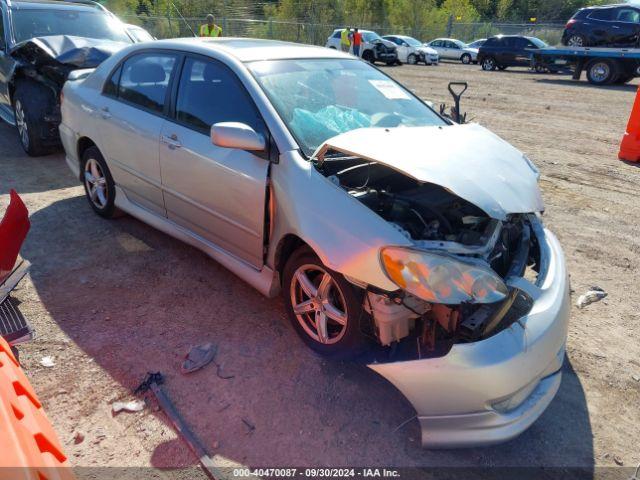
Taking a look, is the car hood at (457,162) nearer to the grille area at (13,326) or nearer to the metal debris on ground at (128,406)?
the metal debris on ground at (128,406)

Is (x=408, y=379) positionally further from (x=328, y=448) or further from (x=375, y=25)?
(x=375, y=25)

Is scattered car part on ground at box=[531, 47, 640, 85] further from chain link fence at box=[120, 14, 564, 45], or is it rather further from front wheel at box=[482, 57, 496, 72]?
chain link fence at box=[120, 14, 564, 45]

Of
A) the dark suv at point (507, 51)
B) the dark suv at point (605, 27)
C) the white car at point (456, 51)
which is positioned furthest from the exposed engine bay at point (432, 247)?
the white car at point (456, 51)

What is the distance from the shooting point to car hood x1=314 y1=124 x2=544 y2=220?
2400 mm

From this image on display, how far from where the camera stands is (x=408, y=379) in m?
2.18

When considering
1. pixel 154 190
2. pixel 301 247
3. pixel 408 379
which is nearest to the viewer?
pixel 408 379

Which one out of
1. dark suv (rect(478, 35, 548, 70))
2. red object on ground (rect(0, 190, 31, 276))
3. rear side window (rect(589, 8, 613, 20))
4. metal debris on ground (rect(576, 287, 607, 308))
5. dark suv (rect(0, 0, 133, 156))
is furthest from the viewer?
dark suv (rect(478, 35, 548, 70))

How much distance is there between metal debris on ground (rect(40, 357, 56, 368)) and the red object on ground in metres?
0.54

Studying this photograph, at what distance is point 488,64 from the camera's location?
77.1ft

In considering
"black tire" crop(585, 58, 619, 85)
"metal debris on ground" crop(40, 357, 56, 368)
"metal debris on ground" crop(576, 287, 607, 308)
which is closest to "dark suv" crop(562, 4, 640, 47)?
"black tire" crop(585, 58, 619, 85)

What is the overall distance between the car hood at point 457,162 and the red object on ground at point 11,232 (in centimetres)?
177

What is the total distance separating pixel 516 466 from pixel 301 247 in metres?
1.52

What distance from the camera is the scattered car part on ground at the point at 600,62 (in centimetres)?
1598

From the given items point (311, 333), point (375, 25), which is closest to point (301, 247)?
point (311, 333)
